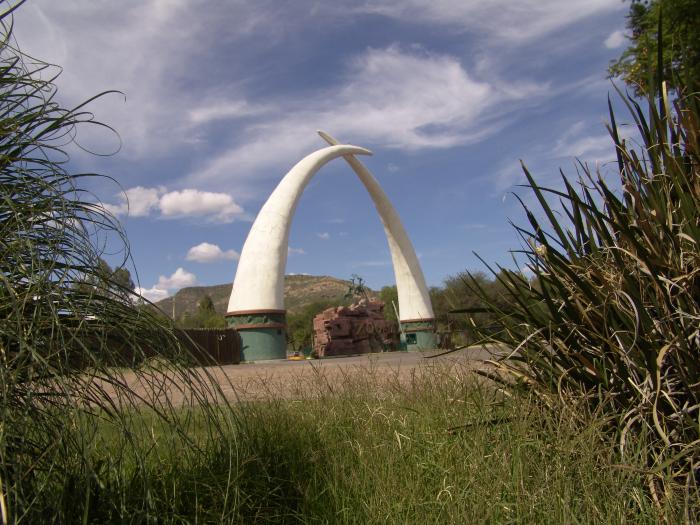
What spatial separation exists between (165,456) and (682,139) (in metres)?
2.58

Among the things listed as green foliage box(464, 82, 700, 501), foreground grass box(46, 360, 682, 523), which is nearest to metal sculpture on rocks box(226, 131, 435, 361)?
foreground grass box(46, 360, 682, 523)

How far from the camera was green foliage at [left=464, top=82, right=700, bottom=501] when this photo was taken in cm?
209

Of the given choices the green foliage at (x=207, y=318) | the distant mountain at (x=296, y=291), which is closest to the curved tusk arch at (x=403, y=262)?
the green foliage at (x=207, y=318)

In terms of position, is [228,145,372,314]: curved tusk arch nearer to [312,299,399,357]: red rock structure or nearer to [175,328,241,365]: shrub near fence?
[175,328,241,365]: shrub near fence

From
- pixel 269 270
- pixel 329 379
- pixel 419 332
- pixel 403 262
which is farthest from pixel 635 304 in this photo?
pixel 403 262

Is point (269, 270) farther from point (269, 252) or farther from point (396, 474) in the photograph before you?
point (396, 474)

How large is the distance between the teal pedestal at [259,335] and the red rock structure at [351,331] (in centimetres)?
490

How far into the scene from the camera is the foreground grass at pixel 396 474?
6.29 feet

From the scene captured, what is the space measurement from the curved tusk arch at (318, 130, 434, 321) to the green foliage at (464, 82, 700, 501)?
2468 centimetres

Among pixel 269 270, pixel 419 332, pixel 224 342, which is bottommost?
pixel 419 332

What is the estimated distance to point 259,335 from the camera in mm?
19156

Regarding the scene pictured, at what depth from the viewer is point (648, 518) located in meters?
1.92

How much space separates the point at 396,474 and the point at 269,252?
59.7 feet

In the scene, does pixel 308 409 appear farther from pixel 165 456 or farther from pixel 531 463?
pixel 531 463
